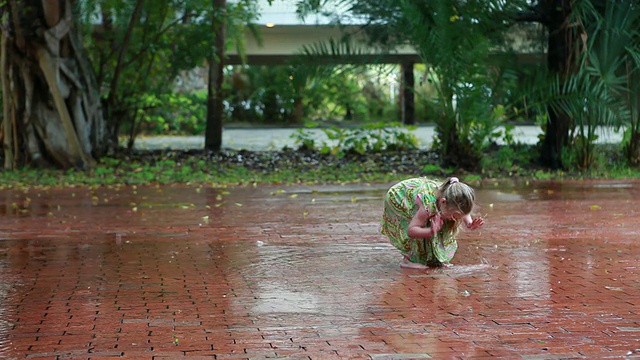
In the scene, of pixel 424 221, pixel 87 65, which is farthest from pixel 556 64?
pixel 424 221

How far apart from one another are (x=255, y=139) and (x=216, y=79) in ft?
20.3

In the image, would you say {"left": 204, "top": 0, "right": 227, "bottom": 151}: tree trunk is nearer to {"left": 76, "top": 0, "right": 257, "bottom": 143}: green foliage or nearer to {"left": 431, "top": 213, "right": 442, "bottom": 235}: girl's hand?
{"left": 76, "top": 0, "right": 257, "bottom": 143}: green foliage

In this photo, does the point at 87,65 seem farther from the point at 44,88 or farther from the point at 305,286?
the point at 305,286

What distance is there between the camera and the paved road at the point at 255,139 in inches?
812

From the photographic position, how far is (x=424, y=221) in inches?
253

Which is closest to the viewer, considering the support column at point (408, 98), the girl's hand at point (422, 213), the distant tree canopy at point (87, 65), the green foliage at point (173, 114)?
the girl's hand at point (422, 213)

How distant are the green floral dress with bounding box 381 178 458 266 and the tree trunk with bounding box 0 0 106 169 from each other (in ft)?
31.1

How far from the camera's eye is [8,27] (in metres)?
14.7

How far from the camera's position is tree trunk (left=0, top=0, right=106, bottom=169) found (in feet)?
48.2

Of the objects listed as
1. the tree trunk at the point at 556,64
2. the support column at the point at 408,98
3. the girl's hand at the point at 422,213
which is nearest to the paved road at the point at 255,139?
the support column at the point at 408,98

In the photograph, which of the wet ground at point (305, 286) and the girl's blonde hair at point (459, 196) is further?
the girl's blonde hair at point (459, 196)

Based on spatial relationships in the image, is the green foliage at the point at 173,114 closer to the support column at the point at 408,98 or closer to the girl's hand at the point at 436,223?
the support column at the point at 408,98

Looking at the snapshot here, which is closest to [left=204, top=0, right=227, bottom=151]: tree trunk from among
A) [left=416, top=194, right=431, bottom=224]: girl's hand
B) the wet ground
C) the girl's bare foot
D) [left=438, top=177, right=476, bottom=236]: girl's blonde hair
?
the wet ground

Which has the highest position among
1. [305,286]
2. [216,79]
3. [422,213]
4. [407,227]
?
[216,79]
